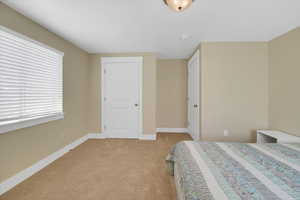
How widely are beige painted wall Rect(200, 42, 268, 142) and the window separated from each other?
2.85 metres

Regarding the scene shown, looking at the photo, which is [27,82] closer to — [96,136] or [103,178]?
[103,178]

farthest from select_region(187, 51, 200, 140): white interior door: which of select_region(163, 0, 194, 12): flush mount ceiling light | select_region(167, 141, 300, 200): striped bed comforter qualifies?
select_region(163, 0, 194, 12): flush mount ceiling light

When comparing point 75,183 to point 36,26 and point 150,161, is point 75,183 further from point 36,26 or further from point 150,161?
point 36,26

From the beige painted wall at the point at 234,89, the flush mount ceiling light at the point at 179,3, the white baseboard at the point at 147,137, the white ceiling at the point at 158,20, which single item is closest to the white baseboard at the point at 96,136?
the white baseboard at the point at 147,137

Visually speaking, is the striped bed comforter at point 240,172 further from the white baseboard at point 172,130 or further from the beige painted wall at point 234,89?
the white baseboard at point 172,130

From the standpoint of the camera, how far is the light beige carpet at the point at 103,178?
172 centimetres

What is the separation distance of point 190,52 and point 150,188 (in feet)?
Answer: 10.6

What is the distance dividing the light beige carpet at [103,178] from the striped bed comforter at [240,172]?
2.31 ft

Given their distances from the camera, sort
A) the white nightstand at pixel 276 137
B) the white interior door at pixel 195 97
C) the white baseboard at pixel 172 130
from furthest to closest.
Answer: the white baseboard at pixel 172 130
the white interior door at pixel 195 97
the white nightstand at pixel 276 137

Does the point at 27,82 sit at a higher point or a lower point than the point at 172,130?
higher

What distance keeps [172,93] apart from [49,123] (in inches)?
128

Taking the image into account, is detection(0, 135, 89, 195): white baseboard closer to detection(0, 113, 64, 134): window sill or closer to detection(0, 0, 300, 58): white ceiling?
detection(0, 113, 64, 134): window sill

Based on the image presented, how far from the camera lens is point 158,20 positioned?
85.2 inches

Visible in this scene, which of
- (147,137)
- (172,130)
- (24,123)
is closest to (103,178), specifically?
(24,123)
